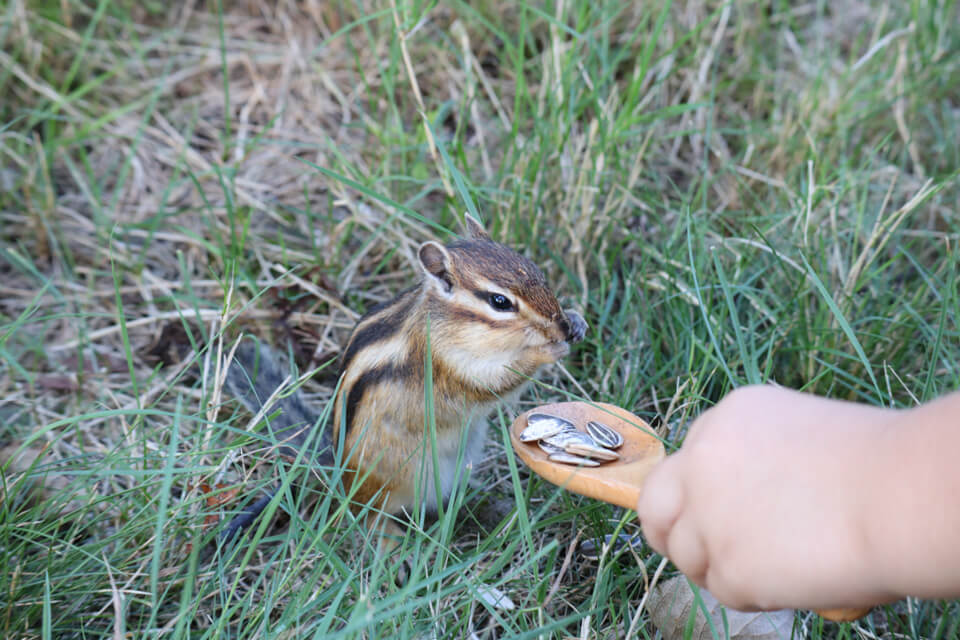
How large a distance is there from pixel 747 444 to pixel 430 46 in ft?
10.9

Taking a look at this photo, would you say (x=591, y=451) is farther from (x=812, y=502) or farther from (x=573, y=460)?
(x=812, y=502)

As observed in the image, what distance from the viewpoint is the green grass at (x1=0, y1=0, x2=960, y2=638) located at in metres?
2.29

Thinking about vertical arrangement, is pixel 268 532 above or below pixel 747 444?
below

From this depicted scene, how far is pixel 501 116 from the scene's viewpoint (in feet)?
12.5

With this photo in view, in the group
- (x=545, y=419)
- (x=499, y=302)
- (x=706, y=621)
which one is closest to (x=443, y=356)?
(x=499, y=302)

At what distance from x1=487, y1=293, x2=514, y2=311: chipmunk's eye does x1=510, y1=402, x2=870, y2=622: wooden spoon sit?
1.66 ft

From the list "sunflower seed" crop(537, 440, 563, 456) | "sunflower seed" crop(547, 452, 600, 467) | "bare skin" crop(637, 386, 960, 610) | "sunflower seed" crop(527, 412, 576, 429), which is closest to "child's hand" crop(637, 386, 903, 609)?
"bare skin" crop(637, 386, 960, 610)

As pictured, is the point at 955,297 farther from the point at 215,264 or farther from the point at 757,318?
the point at 215,264

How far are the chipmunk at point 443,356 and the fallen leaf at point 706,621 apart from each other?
799 mm

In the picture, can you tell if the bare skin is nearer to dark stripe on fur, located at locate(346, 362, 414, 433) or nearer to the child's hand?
the child's hand

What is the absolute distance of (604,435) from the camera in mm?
2039

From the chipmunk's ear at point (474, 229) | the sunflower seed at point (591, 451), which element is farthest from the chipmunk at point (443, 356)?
the sunflower seed at point (591, 451)

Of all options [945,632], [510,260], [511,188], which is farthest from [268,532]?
[945,632]

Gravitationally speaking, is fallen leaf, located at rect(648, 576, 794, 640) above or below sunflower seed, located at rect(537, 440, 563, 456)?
below
